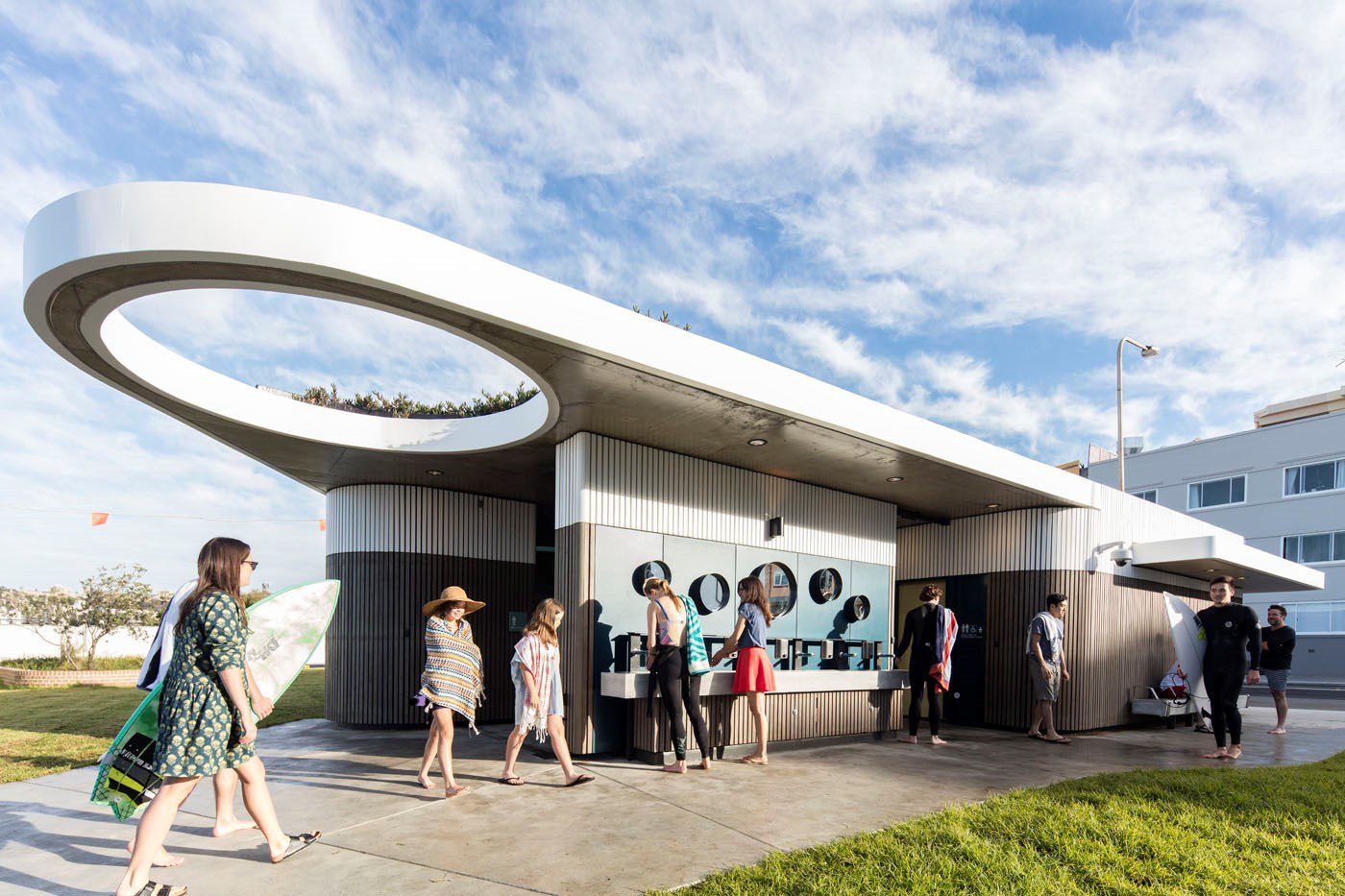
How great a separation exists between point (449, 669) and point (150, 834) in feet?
8.22

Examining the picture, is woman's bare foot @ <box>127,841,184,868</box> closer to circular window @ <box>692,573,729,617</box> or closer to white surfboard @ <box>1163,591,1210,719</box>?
circular window @ <box>692,573,729,617</box>

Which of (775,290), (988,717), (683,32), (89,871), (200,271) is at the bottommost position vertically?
(988,717)

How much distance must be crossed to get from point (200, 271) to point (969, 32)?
6971 millimetres

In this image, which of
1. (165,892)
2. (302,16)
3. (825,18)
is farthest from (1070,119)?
(165,892)

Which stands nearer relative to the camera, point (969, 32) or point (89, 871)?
point (89, 871)

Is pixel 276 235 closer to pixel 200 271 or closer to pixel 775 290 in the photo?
pixel 200 271

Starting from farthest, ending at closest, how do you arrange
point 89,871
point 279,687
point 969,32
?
point 969,32 → point 279,687 → point 89,871

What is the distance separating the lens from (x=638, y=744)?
24.0 ft

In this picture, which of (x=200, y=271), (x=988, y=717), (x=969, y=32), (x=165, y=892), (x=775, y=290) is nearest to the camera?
(x=165, y=892)

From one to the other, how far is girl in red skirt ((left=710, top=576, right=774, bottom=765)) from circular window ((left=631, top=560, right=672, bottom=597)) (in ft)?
2.94

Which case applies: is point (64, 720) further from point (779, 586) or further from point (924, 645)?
point (924, 645)

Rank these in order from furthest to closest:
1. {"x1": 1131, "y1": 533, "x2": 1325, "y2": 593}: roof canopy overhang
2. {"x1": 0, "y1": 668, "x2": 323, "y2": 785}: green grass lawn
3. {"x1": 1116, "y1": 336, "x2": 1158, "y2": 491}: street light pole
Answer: {"x1": 1116, "y1": 336, "x2": 1158, "y2": 491}: street light pole < {"x1": 1131, "y1": 533, "x2": 1325, "y2": 593}: roof canopy overhang < {"x1": 0, "y1": 668, "x2": 323, "y2": 785}: green grass lawn

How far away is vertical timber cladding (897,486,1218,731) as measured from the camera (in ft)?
34.2

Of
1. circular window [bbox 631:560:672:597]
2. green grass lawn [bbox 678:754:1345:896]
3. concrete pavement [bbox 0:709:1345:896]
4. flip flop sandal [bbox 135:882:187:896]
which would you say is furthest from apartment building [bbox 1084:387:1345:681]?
flip flop sandal [bbox 135:882:187:896]
